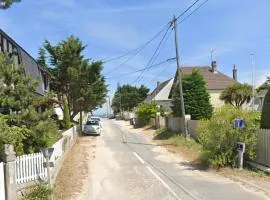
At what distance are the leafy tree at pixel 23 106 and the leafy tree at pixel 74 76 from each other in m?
25.4

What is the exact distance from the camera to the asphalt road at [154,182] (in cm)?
1313

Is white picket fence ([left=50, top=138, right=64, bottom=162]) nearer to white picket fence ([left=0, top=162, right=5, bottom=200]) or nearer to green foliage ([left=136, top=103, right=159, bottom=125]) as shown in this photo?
white picket fence ([left=0, top=162, right=5, bottom=200])

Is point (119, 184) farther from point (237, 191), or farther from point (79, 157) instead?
point (79, 157)

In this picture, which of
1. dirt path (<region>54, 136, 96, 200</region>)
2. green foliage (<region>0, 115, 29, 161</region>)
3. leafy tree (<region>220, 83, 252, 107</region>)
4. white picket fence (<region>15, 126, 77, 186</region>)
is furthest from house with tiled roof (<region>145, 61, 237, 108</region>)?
white picket fence (<region>15, 126, 77, 186</region>)

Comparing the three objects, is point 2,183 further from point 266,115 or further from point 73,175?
point 266,115

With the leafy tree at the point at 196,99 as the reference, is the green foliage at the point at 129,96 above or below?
above

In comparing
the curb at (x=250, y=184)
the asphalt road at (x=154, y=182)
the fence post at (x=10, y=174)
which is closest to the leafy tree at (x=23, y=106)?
the asphalt road at (x=154, y=182)

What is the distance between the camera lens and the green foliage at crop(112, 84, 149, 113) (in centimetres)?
12181

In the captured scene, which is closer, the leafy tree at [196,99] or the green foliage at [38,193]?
the green foliage at [38,193]

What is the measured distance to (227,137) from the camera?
18.2 meters

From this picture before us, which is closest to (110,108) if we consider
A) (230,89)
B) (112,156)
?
(230,89)

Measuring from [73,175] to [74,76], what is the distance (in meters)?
25.0

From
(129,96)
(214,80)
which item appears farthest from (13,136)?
(129,96)

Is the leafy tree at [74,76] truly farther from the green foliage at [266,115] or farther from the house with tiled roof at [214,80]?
the green foliage at [266,115]
